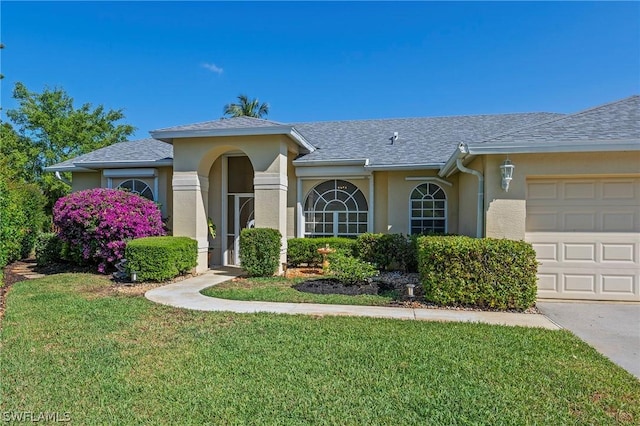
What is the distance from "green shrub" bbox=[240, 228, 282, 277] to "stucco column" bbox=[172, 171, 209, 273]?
6.77 ft

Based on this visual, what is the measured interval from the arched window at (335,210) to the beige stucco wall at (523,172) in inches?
211

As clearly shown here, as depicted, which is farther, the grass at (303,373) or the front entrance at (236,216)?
the front entrance at (236,216)

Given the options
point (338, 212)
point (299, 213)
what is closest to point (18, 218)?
point (299, 213)

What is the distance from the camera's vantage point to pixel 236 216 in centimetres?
1327

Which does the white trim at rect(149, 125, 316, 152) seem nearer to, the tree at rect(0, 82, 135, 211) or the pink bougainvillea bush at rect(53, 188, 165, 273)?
the pink bougainvillea bush at rect(53, 188, 165, 273)

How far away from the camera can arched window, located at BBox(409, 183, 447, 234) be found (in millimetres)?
12094

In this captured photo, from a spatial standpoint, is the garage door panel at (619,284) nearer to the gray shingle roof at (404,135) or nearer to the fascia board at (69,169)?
the gray shingle roof at (404,135)

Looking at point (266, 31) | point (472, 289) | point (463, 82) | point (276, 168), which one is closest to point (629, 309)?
point (472, 289)

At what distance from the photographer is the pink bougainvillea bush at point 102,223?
10703mm

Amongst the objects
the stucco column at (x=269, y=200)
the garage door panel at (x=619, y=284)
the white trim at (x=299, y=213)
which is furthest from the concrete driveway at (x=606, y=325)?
the white trim at (x=299, y=213)

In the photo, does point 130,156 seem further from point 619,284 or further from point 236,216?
point 619,284

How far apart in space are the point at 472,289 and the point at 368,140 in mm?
8715

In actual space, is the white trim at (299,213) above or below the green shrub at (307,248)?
above

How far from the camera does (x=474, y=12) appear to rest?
10.3m
